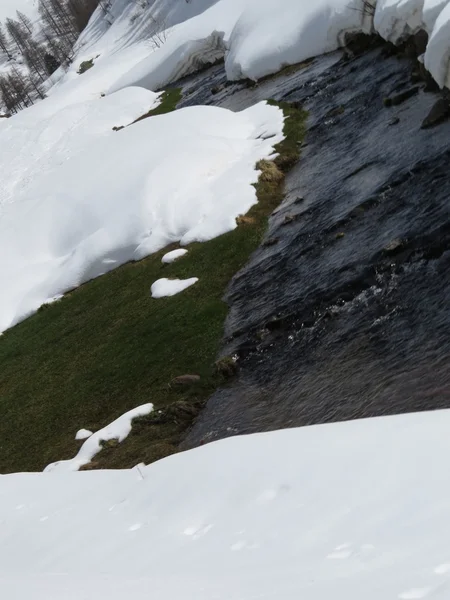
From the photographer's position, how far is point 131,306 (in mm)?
28766

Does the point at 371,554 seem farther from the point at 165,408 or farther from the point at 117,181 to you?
the point at 117,181

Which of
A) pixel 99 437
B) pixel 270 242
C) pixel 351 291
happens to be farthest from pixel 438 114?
pixel 99 437

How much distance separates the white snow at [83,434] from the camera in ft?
68.6

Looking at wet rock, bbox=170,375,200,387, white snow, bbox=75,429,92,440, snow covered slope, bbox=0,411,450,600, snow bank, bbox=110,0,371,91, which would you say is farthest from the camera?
snow bank, bbox=110,0,371,91

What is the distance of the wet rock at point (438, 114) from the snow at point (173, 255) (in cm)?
1226

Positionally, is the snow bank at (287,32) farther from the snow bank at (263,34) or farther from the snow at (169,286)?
the snow at (169,286)

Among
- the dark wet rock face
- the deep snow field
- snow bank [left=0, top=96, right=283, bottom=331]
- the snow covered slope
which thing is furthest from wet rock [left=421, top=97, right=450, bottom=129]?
the snow covered slope

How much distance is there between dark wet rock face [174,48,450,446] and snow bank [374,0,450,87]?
203cm

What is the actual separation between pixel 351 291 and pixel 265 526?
38.4ft

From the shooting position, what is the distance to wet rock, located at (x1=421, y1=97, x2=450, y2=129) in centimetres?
2762

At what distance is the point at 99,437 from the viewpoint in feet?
66.1

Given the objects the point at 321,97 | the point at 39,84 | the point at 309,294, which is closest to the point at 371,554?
the point at 309,294

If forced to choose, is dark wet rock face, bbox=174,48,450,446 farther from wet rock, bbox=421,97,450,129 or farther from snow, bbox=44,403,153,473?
snow, bbox=44,403,153,473

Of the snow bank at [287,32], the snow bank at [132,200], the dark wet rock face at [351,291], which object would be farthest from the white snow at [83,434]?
the snow bank at [287,32]
